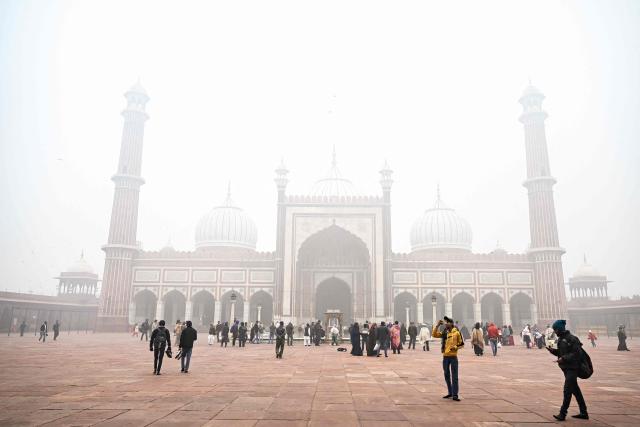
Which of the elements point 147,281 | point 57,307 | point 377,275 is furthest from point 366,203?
point 57,307

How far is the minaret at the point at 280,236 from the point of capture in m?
32.7

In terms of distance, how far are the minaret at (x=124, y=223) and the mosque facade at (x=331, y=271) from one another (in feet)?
0.24

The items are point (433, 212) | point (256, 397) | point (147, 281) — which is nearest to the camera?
point (256, 397)

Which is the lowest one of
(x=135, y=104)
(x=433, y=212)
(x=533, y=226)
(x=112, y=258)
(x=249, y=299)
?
(x=249, y=299)

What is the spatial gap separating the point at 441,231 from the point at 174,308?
24364mm

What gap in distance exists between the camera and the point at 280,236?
34000 millimetres

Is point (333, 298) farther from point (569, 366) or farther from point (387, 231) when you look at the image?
point (569, 366)

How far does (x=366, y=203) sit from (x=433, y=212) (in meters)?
13.1

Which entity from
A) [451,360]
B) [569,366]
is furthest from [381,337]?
[569,366]

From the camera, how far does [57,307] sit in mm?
36375

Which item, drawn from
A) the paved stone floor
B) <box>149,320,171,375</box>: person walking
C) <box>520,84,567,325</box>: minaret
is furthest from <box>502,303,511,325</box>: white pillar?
<box>149,320,171,375</box>: person walking

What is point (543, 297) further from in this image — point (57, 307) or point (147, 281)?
point (57, 307)

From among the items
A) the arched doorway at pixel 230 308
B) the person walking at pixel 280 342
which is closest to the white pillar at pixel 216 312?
the arched doorway at pixel 230 308

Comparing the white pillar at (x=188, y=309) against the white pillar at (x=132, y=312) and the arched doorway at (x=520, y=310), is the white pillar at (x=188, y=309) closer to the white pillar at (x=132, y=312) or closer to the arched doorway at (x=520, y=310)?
the white pillar at (x=132, y=312)
